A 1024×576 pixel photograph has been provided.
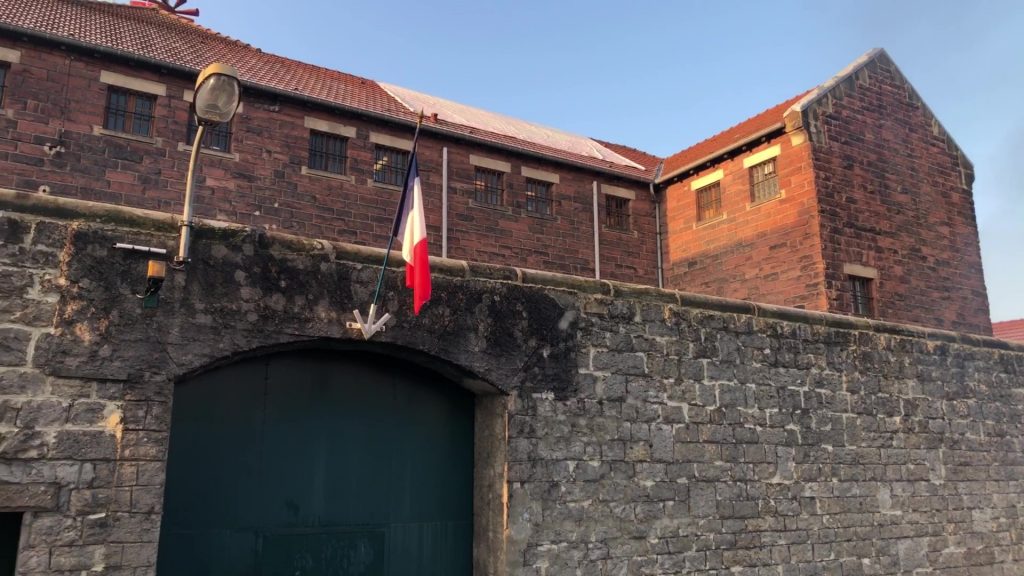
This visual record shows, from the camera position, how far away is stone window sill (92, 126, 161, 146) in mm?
13094

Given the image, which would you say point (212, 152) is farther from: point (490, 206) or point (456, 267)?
point (456, 267)

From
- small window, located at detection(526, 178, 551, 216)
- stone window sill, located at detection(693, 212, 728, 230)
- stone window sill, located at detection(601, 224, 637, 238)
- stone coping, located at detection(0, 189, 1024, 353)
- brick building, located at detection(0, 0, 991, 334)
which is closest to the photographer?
stone coping, located at detection(0, 189, 1024, 353)

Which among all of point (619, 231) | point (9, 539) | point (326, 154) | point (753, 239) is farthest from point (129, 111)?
point (753, 239)

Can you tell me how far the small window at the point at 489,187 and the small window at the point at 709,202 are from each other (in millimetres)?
4954

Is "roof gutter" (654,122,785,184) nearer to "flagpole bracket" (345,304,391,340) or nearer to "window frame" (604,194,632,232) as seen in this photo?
"window frame" (604,194,632,232)

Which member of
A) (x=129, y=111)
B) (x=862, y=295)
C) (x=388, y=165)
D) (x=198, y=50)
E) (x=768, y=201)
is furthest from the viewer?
(x=768, y=201)

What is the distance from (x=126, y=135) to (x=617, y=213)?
1089cm

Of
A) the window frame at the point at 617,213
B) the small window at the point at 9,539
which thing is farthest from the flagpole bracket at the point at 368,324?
the window frame at the point at 617,213

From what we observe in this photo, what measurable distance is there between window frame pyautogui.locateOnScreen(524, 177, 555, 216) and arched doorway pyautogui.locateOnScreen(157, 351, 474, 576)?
1077 centimetres

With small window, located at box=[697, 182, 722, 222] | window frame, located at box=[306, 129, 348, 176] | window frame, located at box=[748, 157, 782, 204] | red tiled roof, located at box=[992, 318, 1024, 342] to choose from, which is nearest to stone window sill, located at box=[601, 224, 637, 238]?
small window, located at box=[697, 182, 722, 222]

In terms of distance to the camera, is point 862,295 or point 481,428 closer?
point 481,428

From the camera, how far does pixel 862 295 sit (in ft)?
51.3

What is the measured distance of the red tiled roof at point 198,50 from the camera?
44.0ft

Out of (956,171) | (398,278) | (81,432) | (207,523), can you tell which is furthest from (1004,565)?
(956,171)
